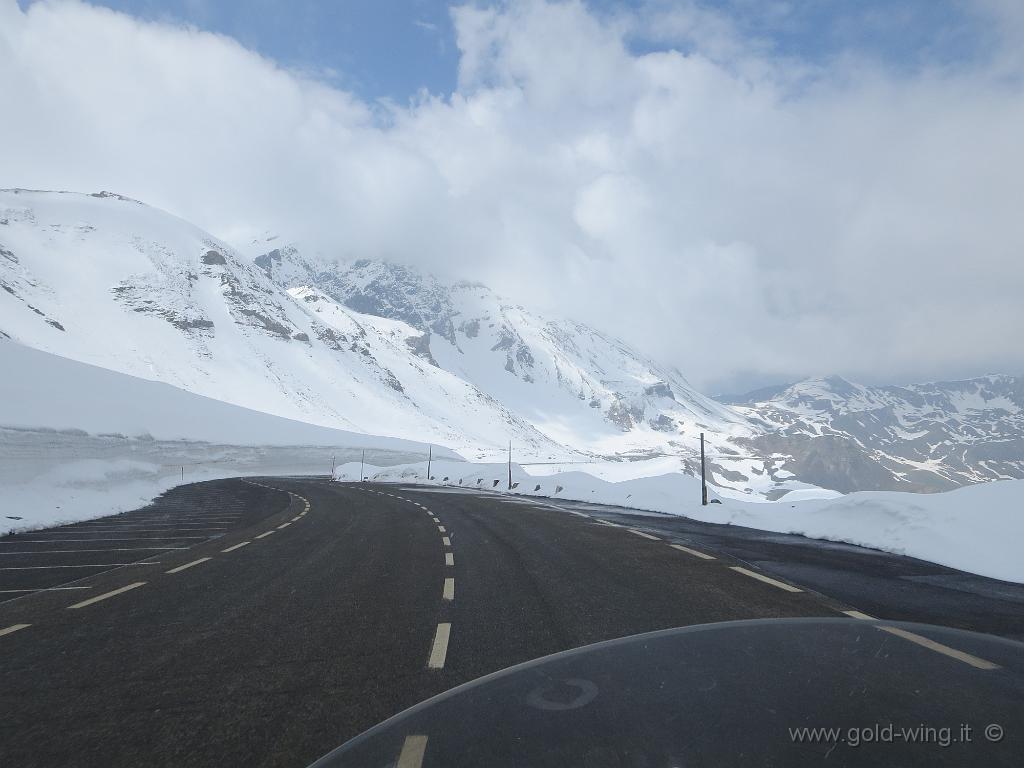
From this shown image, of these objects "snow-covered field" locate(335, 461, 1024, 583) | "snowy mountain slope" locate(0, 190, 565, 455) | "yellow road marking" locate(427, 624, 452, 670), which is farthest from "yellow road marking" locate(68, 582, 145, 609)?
"snowy mountain slope" locate(0, 190, 565, 455)

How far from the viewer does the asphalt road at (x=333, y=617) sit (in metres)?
3.66

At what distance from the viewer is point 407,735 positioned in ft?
6.65

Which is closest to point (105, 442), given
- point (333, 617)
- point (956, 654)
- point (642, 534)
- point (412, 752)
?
point (642, 534)

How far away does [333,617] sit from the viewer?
6371 mm

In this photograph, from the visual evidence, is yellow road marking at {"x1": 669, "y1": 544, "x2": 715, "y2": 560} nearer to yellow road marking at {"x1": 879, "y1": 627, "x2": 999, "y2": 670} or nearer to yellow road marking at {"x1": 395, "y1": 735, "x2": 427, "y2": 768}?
yellow road marking at {"x1": 879, "y1": 627, "x2": 999, "y2": 670}

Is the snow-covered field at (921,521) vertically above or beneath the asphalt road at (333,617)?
above

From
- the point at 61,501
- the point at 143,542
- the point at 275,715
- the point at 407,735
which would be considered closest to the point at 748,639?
the point at 407,735

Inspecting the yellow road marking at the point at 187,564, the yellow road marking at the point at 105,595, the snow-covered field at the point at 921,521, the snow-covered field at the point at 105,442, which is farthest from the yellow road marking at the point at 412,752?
the snow-covered field at the point at 105,442

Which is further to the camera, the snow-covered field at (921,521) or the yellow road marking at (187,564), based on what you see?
the yellow road marking at (187,564)

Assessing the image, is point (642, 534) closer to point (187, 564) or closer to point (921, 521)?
point (921, 521)

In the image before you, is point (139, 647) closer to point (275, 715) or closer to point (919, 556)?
point (275, 715)

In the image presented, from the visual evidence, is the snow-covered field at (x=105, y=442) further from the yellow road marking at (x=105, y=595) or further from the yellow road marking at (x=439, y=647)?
the yellow road marking at (x=439, y=647)

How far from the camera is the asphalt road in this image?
144 inches

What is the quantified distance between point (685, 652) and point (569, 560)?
23.8 ft
